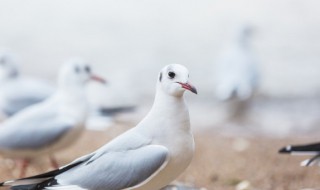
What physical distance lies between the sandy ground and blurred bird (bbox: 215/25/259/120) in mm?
1007

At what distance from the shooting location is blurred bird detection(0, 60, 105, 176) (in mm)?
4453

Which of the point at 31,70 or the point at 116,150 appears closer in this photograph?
the point at 116,150

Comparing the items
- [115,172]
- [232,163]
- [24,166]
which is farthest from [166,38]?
[115,172]

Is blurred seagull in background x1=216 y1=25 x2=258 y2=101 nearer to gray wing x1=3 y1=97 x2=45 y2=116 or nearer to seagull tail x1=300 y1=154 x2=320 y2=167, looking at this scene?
gray wing x1=3 y1=97 x2=45 y2=116

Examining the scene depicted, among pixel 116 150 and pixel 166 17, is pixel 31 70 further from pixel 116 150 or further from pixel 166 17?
pixel 116 150

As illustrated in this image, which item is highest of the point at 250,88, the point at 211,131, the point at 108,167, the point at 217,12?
the point at 217,12

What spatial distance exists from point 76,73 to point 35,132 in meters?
0.56

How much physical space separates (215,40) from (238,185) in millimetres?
7561

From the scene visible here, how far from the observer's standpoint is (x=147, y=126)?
120 inches

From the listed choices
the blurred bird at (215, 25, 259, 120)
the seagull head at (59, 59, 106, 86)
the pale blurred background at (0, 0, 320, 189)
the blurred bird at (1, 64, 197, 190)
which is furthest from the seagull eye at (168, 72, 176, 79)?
the pale blurred background at (0, 0, 320, 189)

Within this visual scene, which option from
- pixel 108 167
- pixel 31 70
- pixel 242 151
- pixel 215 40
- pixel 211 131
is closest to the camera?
pixel 108 167

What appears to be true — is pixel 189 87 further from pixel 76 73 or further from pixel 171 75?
pixel 76 73

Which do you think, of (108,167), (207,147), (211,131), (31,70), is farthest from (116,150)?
(31,70)

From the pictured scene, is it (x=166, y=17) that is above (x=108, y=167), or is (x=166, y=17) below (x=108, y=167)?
above
